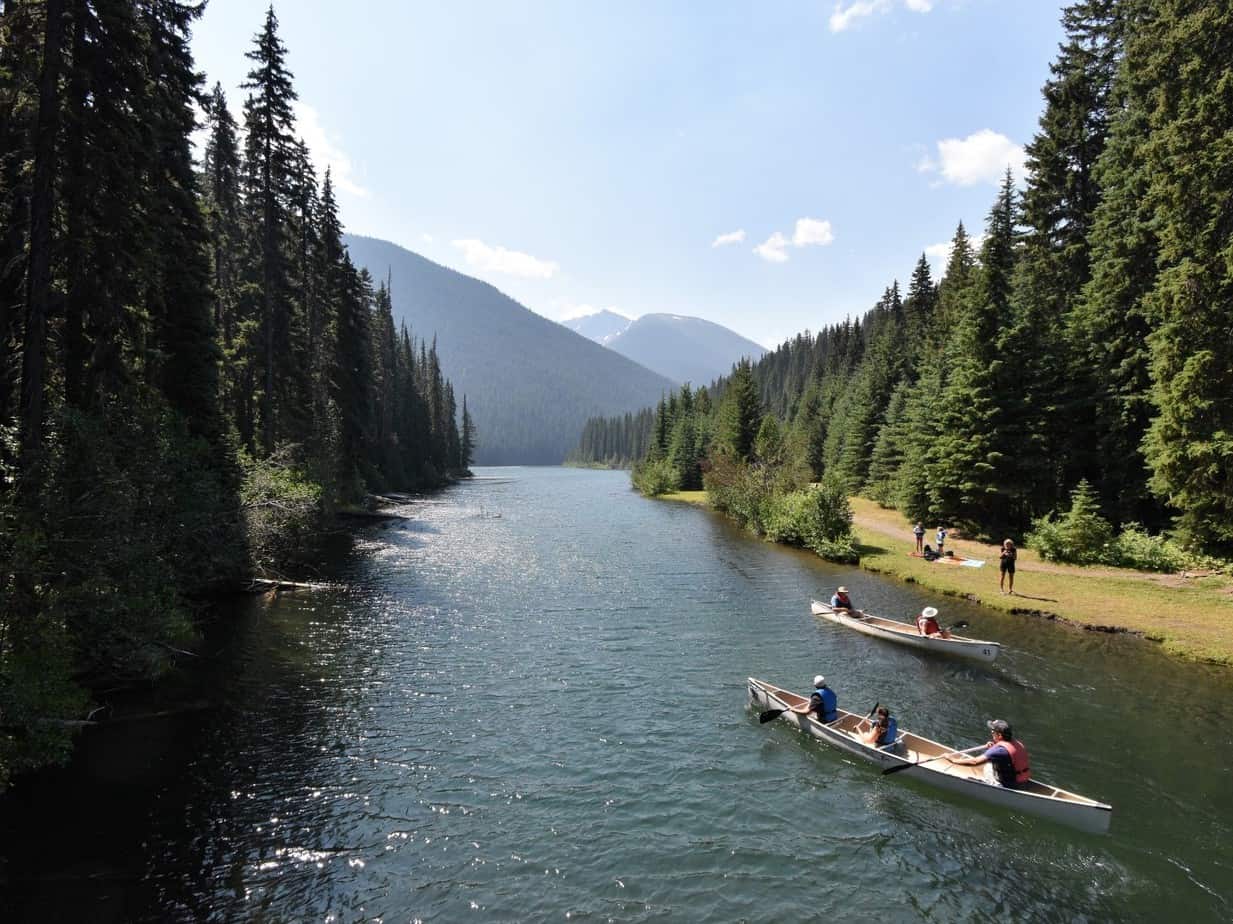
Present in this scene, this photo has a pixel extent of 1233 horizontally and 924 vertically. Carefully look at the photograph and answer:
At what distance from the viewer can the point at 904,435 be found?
56312mm

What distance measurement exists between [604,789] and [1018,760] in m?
8.65

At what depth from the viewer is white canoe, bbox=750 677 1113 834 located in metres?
12.2

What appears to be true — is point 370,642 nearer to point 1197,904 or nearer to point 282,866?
point 282,866

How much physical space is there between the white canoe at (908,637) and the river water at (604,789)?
0.68m

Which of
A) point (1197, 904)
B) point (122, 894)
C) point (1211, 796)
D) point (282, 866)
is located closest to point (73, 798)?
point (122, 894)

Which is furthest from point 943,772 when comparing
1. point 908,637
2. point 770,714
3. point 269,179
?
point 269,179

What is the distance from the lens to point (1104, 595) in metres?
27.0

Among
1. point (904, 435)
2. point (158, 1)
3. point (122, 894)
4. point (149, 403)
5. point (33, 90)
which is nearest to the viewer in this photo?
point (122, 894)

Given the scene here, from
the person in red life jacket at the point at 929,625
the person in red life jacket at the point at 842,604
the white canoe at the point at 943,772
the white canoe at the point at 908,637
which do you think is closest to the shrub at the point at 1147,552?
the white canoe at the point at 908,637

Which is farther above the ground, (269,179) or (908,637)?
(269,179)

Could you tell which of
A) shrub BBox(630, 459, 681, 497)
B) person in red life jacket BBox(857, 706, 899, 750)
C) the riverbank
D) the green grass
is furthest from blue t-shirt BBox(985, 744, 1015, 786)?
shrub BBox(630, 459, 681, 497)

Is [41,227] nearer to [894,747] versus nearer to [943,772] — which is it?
[894,747]

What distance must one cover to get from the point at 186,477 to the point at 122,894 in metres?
14.8

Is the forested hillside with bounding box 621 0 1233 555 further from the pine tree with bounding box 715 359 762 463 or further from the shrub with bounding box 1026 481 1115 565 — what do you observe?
the pine tree with bounding box 715 359 762 463
